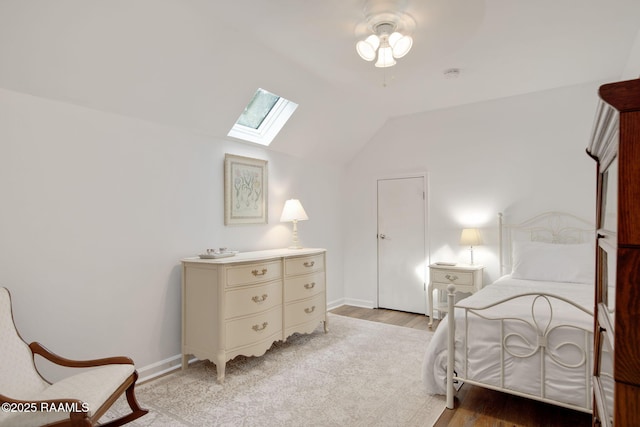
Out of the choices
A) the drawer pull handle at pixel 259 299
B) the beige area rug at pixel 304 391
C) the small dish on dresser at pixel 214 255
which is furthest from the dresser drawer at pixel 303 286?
the small dish on dresser at pixel 214 255

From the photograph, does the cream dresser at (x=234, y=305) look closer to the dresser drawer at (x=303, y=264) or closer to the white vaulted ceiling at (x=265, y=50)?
the dresser drawer at (x=303, y=264)

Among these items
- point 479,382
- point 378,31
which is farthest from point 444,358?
point 378,31

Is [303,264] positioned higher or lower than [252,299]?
higher

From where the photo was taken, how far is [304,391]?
266 cm

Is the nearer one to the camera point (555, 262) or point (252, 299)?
point (252, 299)

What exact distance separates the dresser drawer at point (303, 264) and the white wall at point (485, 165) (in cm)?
146

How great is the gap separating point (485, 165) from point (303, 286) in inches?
101

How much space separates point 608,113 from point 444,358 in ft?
6.94

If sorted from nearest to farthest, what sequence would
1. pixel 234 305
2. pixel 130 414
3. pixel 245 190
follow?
pixel 130 414 → pixel 234 305 → pixel 245 190

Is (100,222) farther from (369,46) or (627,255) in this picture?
(627,255)

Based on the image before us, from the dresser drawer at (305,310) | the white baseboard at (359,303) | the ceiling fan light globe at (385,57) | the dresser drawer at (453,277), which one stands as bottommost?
the white baseboard at (359,303)

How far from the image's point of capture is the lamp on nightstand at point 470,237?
13.4 feet

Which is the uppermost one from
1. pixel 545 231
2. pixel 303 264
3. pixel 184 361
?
pixel 545 231

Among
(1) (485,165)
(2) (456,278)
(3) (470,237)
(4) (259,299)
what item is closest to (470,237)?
(3) (470,237)
